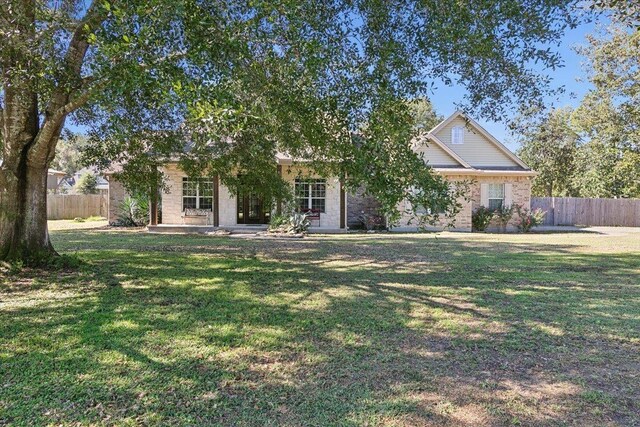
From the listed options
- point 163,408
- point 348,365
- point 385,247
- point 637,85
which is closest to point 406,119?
point 348,365

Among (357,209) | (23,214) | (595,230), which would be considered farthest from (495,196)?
(23,214)

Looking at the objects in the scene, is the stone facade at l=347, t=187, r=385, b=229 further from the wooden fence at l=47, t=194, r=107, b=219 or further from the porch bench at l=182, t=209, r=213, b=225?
the wooden fence at l=47, t=194, r=107, b=219

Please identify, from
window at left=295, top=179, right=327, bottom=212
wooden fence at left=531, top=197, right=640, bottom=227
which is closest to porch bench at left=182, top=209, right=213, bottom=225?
window at left=295, top=179, right=327, bottom=212

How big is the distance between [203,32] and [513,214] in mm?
18625

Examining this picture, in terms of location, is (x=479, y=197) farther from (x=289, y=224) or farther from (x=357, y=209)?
(x=289, y=224)

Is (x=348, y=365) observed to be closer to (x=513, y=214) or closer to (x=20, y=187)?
(x=20, y=187)

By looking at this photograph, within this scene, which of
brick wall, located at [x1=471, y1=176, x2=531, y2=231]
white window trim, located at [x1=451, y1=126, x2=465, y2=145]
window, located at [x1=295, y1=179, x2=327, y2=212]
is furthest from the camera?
white window trim, located at [x1=451, y1=126, x2=465, y2=145]

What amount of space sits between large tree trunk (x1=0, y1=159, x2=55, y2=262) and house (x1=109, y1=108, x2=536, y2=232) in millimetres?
9457

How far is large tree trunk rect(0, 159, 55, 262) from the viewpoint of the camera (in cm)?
737

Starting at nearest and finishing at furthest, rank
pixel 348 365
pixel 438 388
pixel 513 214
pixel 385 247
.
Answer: pixel 438 388 < pixel 348 365 < pixel 385 247 < pixel 513 214

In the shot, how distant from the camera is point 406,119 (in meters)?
5.57

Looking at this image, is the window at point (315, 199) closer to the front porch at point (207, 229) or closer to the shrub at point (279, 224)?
the front porch at point (207, 229)

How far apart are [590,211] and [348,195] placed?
603 inches

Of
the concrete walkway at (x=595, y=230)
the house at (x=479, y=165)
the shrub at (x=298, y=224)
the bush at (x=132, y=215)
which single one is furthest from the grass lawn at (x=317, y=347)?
the concrete walkway at (x=595, y=230)
